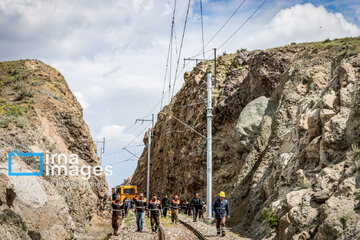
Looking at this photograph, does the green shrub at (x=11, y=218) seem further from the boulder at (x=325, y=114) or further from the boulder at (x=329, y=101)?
the boulder at (x=329, y=101)

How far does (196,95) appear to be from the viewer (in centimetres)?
5062

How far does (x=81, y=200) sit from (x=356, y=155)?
659 inches

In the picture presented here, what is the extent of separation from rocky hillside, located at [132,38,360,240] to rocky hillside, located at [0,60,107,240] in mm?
8396

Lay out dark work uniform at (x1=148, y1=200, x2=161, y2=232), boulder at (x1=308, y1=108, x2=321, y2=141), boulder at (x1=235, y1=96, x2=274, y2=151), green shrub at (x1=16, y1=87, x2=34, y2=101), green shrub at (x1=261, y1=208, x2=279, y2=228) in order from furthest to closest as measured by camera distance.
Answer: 1. green shrub at (x1=16, y1=87, x2=34, y2=101)
2. boulder at (x1=235, y1=96, x2=274, y2=151)
3. dark work uniform at (x1=148, y1=200, x2=161, y2=232)
4. boulder at (x1=308, y1=108, x2=321, y2=141)
5. green shrub at (x1=261, y1=208, x2=279, y2=228)

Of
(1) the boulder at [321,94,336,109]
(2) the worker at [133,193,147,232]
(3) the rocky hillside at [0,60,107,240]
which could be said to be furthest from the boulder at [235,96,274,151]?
(2) the worker at [133,193,147,232]

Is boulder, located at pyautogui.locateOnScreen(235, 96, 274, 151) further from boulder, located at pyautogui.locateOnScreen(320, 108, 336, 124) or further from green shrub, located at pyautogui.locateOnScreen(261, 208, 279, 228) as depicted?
green shrub, located at pyautogui.locateOnScreen(261, 208, 279, 228)

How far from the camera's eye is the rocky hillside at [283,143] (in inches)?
456

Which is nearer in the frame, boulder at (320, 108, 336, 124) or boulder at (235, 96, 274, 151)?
boulder at (320, 108, 336, 124)

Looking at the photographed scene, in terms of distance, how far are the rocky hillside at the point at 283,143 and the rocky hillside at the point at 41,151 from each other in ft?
27.5

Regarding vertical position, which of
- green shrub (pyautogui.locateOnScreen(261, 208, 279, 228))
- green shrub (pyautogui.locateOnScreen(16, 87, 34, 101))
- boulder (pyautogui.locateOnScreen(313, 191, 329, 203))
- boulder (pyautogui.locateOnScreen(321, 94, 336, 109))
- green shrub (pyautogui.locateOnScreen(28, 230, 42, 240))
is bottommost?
green shrub (pyautogui.locateOnScreen(28, 230, 42, 240))

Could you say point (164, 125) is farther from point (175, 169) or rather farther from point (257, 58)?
point (257, 58)

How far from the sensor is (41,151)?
2017 cm

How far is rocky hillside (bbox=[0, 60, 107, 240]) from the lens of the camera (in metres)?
13.4

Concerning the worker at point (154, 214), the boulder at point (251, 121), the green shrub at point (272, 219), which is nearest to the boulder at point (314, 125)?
the green shrub at point (272, 219)
